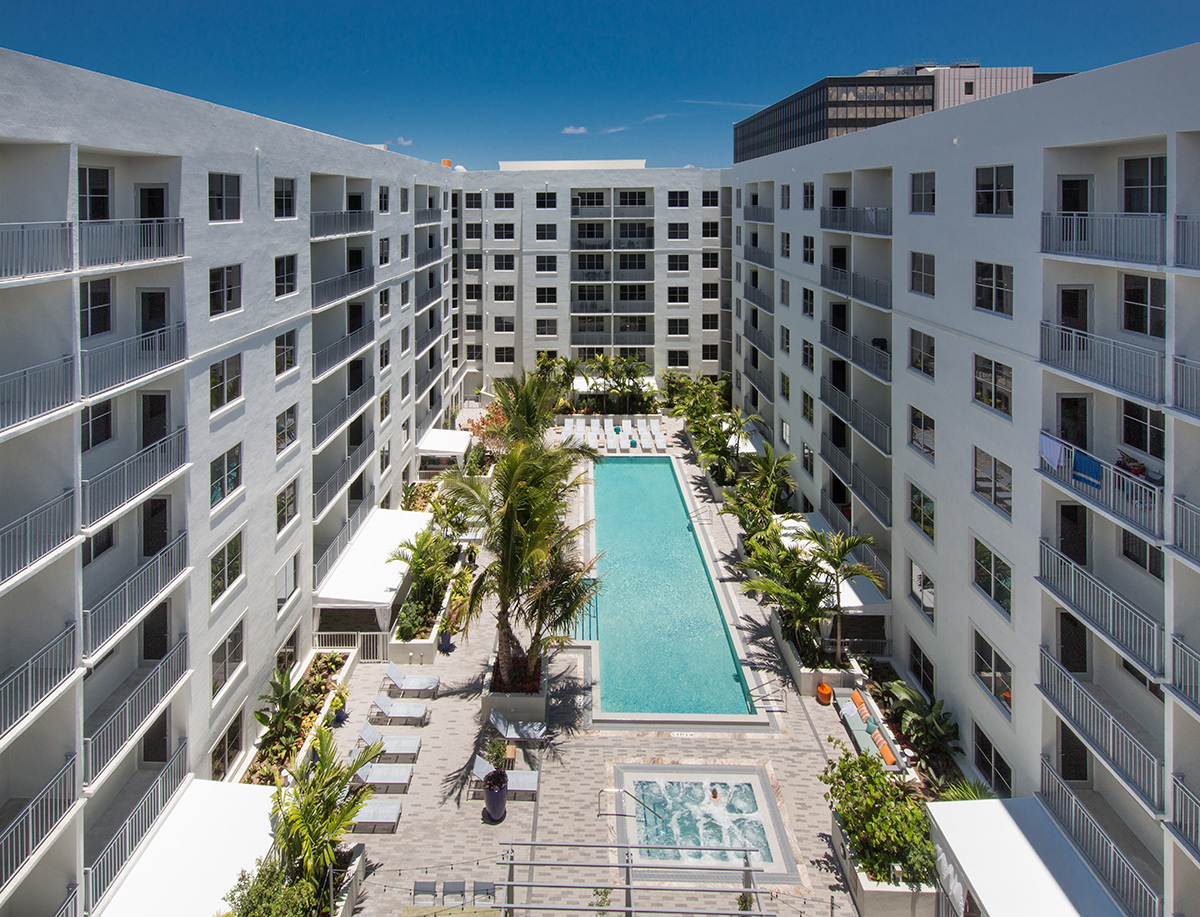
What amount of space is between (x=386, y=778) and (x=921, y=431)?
1586 cm

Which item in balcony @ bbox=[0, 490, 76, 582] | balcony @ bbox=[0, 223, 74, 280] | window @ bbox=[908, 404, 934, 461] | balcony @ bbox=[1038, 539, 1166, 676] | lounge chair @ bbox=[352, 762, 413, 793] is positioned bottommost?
lounge chair @ bbox=[352, 762, 413, 793]

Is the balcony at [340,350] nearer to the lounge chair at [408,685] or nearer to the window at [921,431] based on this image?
the lounge chair at [408,685]

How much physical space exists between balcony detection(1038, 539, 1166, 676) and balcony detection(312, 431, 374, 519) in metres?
19.2

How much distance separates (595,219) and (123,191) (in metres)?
42.9

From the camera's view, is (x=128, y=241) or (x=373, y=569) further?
(x=373, y=569)

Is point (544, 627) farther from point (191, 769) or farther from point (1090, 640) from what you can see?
point (1090, 640)

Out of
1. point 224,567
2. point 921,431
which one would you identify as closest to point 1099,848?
point 921,431

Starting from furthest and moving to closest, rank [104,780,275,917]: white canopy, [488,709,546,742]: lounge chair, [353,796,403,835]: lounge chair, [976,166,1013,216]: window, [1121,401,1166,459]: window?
[488,709,546,742]: lounge chair < [976,166,1013,216]: window < [353,796,403,835]: lounge chair < [1121,401,1166,459]: window < [104,780,275,917]: white canopy

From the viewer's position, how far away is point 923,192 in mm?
24344

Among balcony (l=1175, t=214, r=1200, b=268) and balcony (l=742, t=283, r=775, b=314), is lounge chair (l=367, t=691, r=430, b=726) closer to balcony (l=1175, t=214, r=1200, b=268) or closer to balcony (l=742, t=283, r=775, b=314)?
balcony (l=1175, t=214, r=1200, b=268)

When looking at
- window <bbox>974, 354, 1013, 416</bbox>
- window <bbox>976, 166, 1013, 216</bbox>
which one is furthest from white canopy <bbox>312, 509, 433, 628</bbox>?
window <bbox>976, 166, 1013, 216</bbox>

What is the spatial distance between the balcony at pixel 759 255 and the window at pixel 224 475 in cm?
2799

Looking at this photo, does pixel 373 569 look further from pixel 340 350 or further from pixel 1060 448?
pixel 1060 448

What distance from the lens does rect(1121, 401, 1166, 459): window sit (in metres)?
15.8
